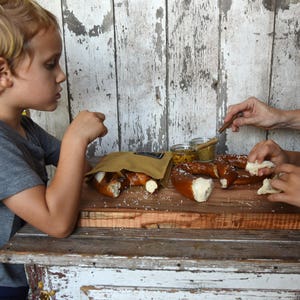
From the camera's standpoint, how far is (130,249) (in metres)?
0.78

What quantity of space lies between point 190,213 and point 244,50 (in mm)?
757

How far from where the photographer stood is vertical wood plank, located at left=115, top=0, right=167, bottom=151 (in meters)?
1.36

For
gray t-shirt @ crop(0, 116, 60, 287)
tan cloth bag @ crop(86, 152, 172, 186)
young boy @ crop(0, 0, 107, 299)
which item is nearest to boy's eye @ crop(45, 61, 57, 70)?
young boy @ crop(0, 0, 107, 299)

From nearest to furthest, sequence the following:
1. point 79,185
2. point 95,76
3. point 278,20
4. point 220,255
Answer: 1. point 220,255
2. point 79,185
3. point 278,20
4. point 95,76

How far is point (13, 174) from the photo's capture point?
82 cm

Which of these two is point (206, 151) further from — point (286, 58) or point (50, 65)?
point (50, 65)

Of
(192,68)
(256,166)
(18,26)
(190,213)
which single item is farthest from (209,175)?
(18,26)

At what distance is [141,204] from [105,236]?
0.12m

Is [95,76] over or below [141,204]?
over

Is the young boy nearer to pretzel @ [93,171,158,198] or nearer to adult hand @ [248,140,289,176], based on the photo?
pretzel @ [93,171,158,198]

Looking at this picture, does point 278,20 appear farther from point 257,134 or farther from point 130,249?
point 130,249

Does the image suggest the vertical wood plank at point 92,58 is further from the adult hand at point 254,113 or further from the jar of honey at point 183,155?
the adult hand at point 254,113

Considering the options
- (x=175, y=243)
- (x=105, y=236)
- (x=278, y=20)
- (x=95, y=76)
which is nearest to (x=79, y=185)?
(x=105, y=236)

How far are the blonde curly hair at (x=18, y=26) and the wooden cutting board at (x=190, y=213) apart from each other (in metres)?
0.39
